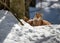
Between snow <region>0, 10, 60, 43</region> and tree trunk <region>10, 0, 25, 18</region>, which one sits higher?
snow <region>0, 10, 60, 43</region>

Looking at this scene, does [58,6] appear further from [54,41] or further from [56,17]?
[54,41]

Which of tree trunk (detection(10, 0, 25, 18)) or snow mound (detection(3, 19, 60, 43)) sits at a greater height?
snow mound (detection(3, 19, 60, 43))

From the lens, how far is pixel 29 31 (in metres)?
1.40

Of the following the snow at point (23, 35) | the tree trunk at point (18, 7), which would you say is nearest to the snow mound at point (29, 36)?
the snow at point (23, 35)

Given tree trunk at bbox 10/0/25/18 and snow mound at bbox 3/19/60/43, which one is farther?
tree trunk at bbox 10/0/25/18

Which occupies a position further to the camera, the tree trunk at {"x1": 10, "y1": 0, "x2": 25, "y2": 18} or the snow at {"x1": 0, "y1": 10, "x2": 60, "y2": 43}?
the tree trunk at {"x1": 10, "y1": 0, "x2": 25, "y2": 18}

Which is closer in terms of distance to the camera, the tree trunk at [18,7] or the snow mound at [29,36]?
the snow mound at [29,36]

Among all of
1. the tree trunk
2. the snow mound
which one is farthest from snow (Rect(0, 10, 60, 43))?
the tree trunk

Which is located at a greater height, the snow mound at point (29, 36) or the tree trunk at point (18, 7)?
the snow mound at point (29, 36)

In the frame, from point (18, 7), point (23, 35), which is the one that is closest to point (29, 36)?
point (23, 35)

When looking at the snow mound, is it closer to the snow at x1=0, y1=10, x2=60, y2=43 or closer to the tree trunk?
the snow at x1=0, y1=10, x2=60, y2=43

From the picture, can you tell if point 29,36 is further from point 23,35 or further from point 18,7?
point 18,7

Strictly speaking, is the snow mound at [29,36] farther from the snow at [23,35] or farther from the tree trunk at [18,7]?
the tree trunk at [18,7]

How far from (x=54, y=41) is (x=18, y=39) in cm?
23
